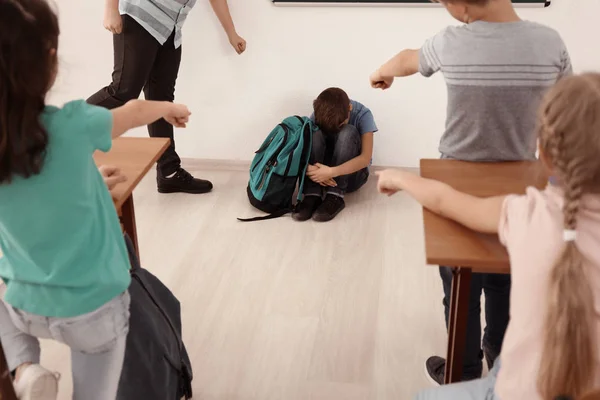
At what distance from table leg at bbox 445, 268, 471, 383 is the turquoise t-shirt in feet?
2.60

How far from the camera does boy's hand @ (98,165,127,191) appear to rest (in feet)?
5.64

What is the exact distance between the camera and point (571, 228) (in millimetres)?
1216

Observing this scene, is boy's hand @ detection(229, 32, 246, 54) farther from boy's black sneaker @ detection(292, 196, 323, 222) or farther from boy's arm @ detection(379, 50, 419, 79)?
boy's arm @ detection(379, 50, 419, 79)

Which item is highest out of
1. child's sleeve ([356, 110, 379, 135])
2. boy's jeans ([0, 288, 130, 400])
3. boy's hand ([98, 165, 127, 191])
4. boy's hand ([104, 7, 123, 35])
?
boy's hand ([104, 7, 123, 35])

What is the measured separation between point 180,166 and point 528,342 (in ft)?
8.30

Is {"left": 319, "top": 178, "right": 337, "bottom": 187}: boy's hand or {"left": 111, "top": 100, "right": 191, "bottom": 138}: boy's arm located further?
{"left": 319, "top": 178, "right": 337, "bottom": 187}: boy's hand

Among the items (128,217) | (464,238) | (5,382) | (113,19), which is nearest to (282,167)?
(113,19)

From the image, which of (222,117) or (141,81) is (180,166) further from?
(141,81)

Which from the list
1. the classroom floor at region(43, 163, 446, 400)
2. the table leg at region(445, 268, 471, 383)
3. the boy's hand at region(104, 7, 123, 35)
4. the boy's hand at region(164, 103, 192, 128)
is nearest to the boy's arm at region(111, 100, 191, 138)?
the boy's hand at region(164, 103, 192, 128)

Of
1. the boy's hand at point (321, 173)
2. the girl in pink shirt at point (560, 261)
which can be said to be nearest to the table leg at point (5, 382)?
the girl in pink shirt at point (560, 261)

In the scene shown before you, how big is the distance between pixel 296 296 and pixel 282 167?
2.41ft

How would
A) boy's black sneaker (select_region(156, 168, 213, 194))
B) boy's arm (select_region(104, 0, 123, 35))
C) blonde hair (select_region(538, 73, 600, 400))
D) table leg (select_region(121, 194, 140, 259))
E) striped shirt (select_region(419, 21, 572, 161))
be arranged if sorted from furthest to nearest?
boy's black sneaker (select_region(156, 168, 213, 194)) → boy's arm (select_region(104, 0, 123, 35)) → table leg (select_region(121, 194, 140, 259)) → striped shirt (select_region(419, 21, 572, 161)) → blonde hair (select_region(538, 73, 600, 400))

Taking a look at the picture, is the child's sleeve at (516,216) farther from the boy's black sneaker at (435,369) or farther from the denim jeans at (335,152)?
the denim jeans at (335,152)

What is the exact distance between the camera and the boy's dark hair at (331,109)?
10.3ft
